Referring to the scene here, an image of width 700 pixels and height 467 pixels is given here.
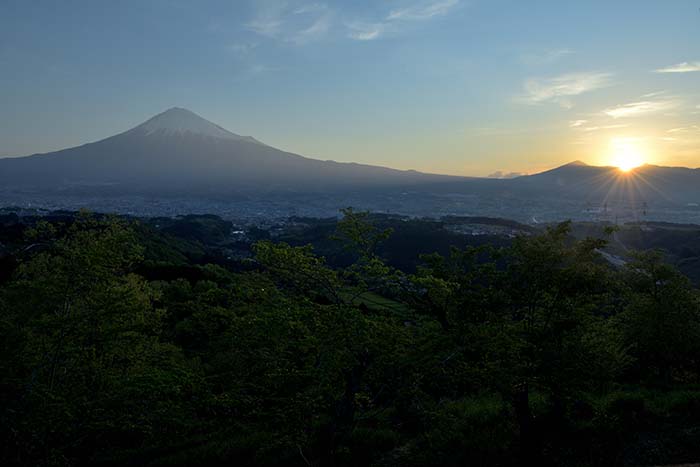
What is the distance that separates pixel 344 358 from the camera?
268 inches

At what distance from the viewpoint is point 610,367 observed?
858 centimetres

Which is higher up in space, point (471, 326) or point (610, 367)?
point (471, 326)

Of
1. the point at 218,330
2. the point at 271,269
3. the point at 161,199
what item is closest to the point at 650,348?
the point at 271,269

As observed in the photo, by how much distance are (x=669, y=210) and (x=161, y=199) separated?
191088 mm

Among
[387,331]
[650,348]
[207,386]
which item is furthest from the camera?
[650,348]

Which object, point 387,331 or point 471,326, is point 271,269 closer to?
point 387,331

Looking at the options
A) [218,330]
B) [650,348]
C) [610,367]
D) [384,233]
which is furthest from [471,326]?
[218,330]

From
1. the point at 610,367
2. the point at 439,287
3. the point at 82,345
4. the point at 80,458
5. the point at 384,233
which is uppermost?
the point at 384,233

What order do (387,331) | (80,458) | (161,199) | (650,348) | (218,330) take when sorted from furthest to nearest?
1. (161,199)
2. (218,330)
3. (650,348)
4. (80,458)
5. (387,331)

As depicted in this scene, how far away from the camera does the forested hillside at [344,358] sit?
23.3 ft

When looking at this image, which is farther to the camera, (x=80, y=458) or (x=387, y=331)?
(x=80, y=458)

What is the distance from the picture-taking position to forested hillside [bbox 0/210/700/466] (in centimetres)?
709

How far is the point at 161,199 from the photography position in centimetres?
15925

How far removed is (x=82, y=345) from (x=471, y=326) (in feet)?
22.0
